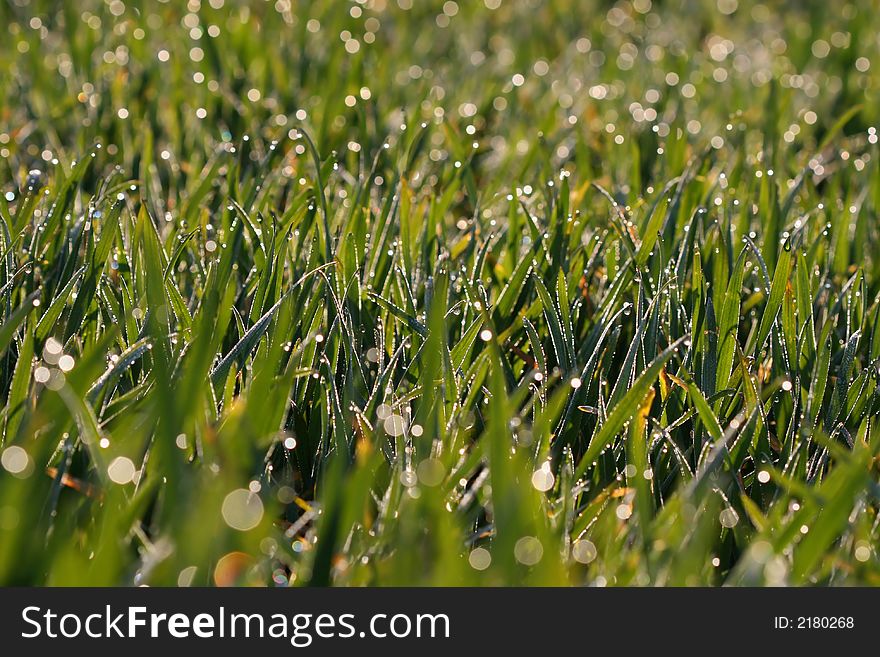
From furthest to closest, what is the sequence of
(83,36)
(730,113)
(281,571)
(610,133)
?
1. (83,36)
2. (730,113)
3. (610,133)
4. (281,571)

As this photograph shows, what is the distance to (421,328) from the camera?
1237mm

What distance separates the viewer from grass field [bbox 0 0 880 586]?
871 millimetres

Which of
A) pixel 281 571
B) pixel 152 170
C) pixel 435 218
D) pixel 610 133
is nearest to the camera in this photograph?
pixel 281 571

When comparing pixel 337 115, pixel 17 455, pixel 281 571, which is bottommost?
pixel 281 571

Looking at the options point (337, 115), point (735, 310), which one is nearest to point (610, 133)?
point (337, 115)

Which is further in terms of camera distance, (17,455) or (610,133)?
(610,133)

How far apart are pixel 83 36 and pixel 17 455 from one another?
208cm

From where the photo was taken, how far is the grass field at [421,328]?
87 cm

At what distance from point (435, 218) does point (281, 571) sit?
30.0 inches

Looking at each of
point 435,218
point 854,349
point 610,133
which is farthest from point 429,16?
point 854,349
